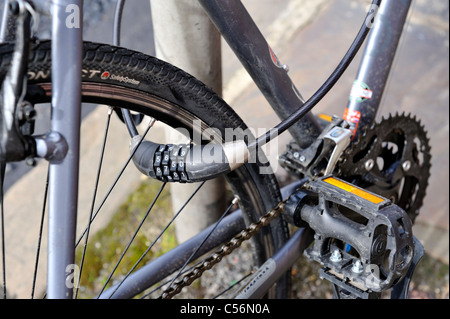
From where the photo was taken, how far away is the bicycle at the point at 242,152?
37.8 inches

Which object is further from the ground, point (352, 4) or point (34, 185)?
point (352, 4)

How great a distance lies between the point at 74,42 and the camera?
955mm

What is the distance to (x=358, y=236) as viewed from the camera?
1.39 meters

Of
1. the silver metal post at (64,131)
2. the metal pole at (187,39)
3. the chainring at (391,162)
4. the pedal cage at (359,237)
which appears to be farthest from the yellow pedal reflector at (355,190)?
the silver metal post at (64,131)

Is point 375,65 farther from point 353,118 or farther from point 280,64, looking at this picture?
point 280,64

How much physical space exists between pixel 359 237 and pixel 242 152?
0.37m

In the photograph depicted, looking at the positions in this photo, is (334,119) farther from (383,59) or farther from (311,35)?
(311,35)

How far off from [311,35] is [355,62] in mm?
338

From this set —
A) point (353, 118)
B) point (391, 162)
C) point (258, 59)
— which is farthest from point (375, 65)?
point (258, 59)

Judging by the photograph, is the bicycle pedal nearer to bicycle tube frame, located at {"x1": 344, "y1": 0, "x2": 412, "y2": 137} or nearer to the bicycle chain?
the bicycle chain

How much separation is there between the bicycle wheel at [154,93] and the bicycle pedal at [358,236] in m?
→ 0.13

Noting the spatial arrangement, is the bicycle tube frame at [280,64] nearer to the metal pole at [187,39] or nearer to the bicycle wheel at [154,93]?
the bicycle wheel at [154,93]

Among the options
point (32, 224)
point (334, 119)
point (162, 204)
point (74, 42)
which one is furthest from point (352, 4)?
point (74, 42)

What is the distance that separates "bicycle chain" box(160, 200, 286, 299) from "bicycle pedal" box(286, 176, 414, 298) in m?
0.05
